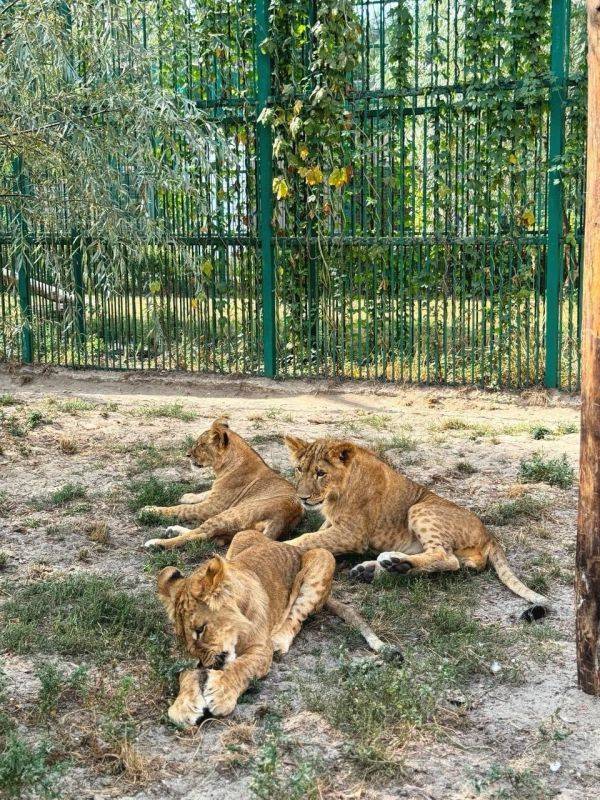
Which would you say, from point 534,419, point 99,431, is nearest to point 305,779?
point 99,431

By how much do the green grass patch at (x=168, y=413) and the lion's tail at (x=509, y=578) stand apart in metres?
4.71

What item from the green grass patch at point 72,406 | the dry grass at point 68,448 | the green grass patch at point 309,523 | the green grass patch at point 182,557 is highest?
the green grass patch at point 72,406

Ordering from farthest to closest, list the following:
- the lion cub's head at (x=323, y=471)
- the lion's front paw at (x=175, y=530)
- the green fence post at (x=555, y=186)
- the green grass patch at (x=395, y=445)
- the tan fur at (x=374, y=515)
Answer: the green fence post at (x=555, y=186)
the green grass patch at (x=395, y=445)
the lion's front paw at (x=175, y=530)
the lion cub's head at (x=323, y=471)
the tan fur at (x=374, y=515)

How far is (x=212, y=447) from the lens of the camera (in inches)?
294

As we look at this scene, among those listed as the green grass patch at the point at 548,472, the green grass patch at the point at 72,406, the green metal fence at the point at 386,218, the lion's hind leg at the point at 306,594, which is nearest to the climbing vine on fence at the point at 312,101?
the green metal fence at the point at 386,218

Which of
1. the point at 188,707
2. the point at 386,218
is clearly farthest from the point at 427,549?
the point at 386,218

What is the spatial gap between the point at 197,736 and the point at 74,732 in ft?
1.61

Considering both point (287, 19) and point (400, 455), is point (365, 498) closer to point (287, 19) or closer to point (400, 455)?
point (400, 455)

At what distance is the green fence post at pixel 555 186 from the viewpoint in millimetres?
10719

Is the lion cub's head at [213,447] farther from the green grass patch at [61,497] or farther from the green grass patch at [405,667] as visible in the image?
the green grass patch at [405,667]

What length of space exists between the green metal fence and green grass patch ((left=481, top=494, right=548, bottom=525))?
3.85 metres

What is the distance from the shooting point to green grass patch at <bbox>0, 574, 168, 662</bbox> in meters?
5.04

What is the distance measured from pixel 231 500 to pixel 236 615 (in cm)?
257

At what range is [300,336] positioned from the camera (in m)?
12.5
